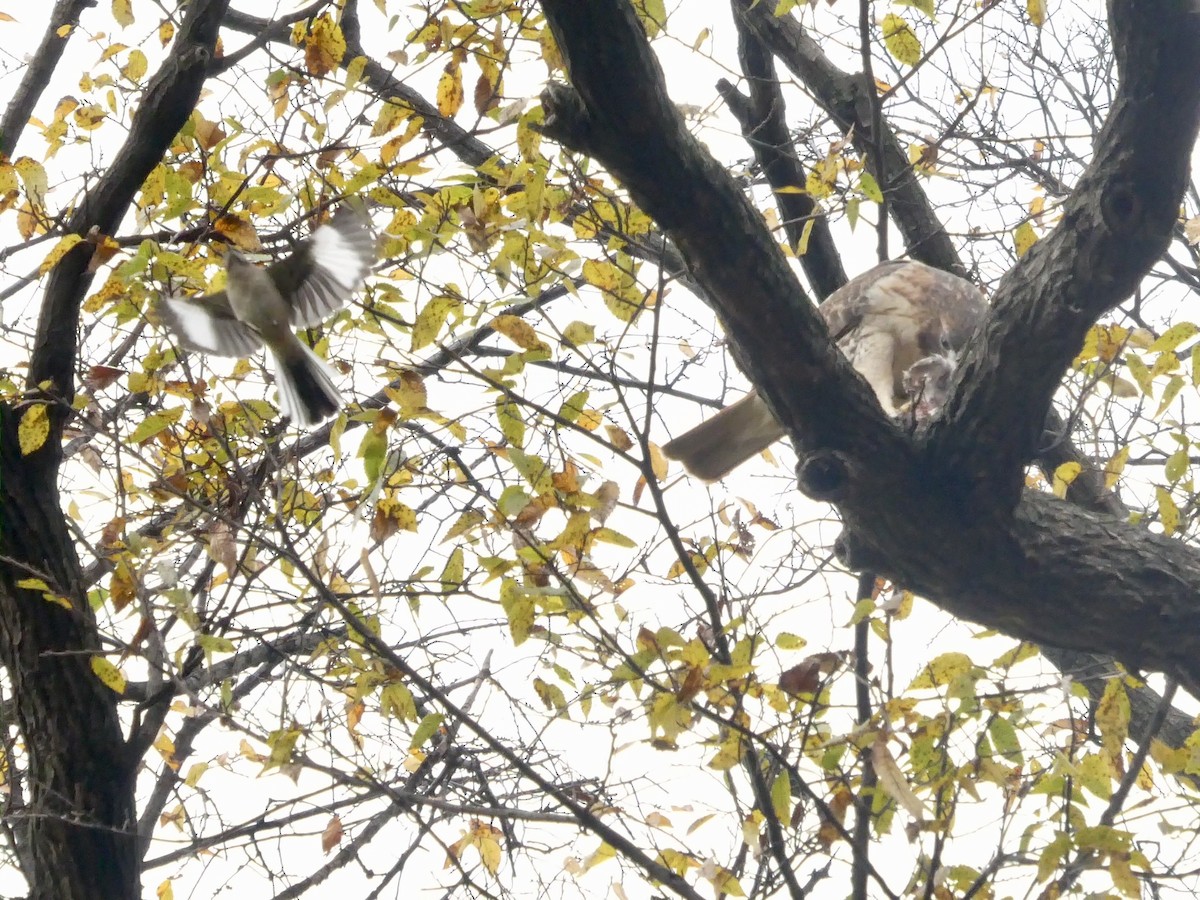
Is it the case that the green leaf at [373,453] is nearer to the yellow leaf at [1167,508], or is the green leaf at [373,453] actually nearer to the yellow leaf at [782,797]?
the yellow leaf at [782,797]

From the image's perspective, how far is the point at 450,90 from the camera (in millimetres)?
3059

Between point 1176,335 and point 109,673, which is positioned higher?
point 1176,335

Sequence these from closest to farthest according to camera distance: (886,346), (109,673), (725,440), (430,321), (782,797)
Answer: (782,797)
(430,321)
(109,673)
(725,440)
(886,346)

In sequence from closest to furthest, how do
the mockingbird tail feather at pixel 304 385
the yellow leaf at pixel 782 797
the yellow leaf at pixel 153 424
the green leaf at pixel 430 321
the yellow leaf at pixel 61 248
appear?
the yellow leaf at pixel 782 797 < the green leaf at pixel 430 321 < the yellow leaf at pixel 153 424 < the yellow leaf at pixel 61 248 < the mockingbird tail feather at pixel 304 385

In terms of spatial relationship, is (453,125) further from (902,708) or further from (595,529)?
(902,708)

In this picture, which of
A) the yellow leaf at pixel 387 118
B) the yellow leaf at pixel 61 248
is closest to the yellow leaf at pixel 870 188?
the yellow leaf at pixel 387 118

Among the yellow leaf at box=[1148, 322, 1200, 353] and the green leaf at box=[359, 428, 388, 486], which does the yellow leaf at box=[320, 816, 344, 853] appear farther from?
the yellow leaf at box=[1148, 322, 1200, 353]

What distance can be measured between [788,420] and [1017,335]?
57 centimetres

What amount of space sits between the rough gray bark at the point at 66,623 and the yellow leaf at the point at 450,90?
65cm

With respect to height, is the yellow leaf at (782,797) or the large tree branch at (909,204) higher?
the large tree branch at (909,204)

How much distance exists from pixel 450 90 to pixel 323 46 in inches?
15.1

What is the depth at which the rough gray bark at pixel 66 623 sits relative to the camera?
2.95 meters

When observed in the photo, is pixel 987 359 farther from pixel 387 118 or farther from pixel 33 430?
pixel 33 430

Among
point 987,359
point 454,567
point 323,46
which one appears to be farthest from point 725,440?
point 323,46
